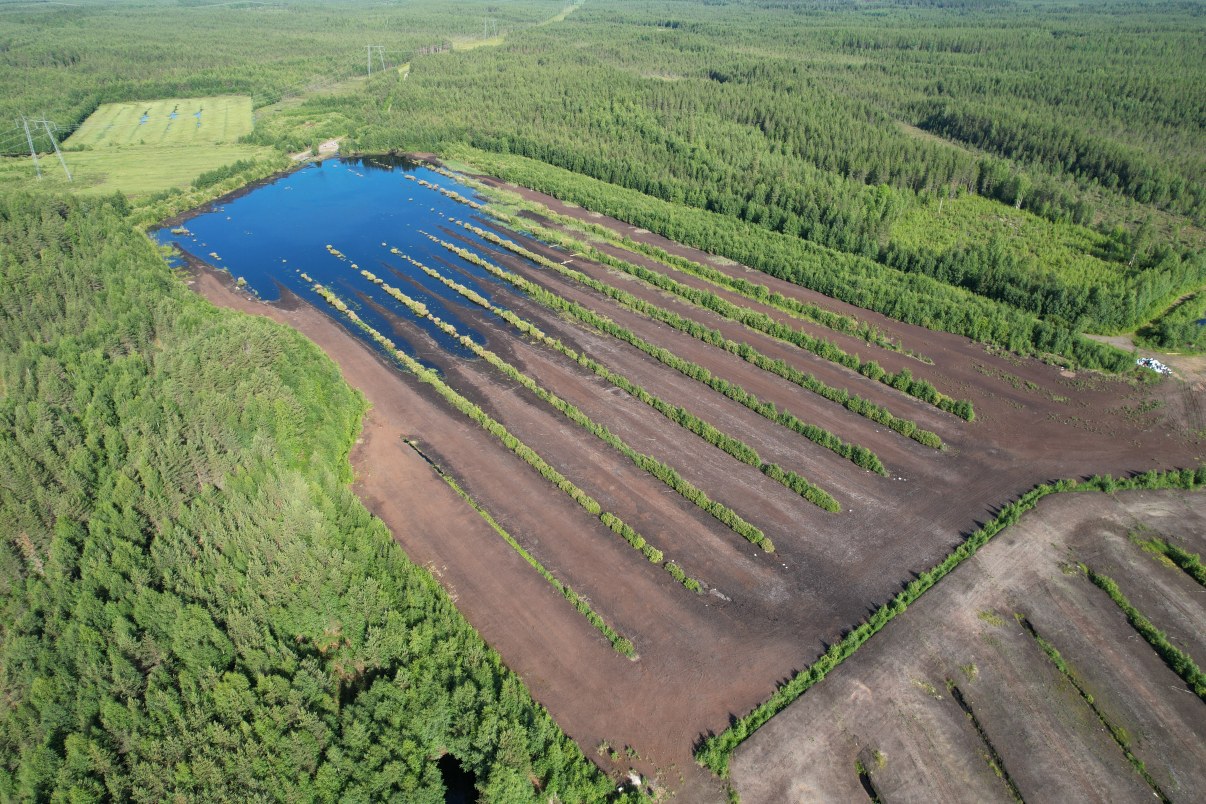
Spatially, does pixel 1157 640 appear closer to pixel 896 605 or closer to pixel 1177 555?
pixel 1177 555

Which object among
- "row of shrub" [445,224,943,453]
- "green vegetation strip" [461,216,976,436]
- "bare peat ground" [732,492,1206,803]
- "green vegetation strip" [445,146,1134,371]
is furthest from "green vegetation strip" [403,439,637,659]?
"green vegetation strip" [445,146,1134,371]

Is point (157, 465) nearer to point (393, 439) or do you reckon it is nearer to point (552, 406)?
point (393, 439)

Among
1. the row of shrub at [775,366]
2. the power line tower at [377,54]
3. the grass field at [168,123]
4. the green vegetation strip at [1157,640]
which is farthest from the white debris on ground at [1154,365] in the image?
the power line tower at [377,54]

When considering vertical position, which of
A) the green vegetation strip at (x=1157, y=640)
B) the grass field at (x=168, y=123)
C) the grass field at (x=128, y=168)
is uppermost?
the grass field at (x=168, y=123)

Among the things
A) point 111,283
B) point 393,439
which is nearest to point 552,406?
point 393,439

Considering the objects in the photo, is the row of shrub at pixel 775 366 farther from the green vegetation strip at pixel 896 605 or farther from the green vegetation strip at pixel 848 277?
the green vegetation strip at pixel 848 277
